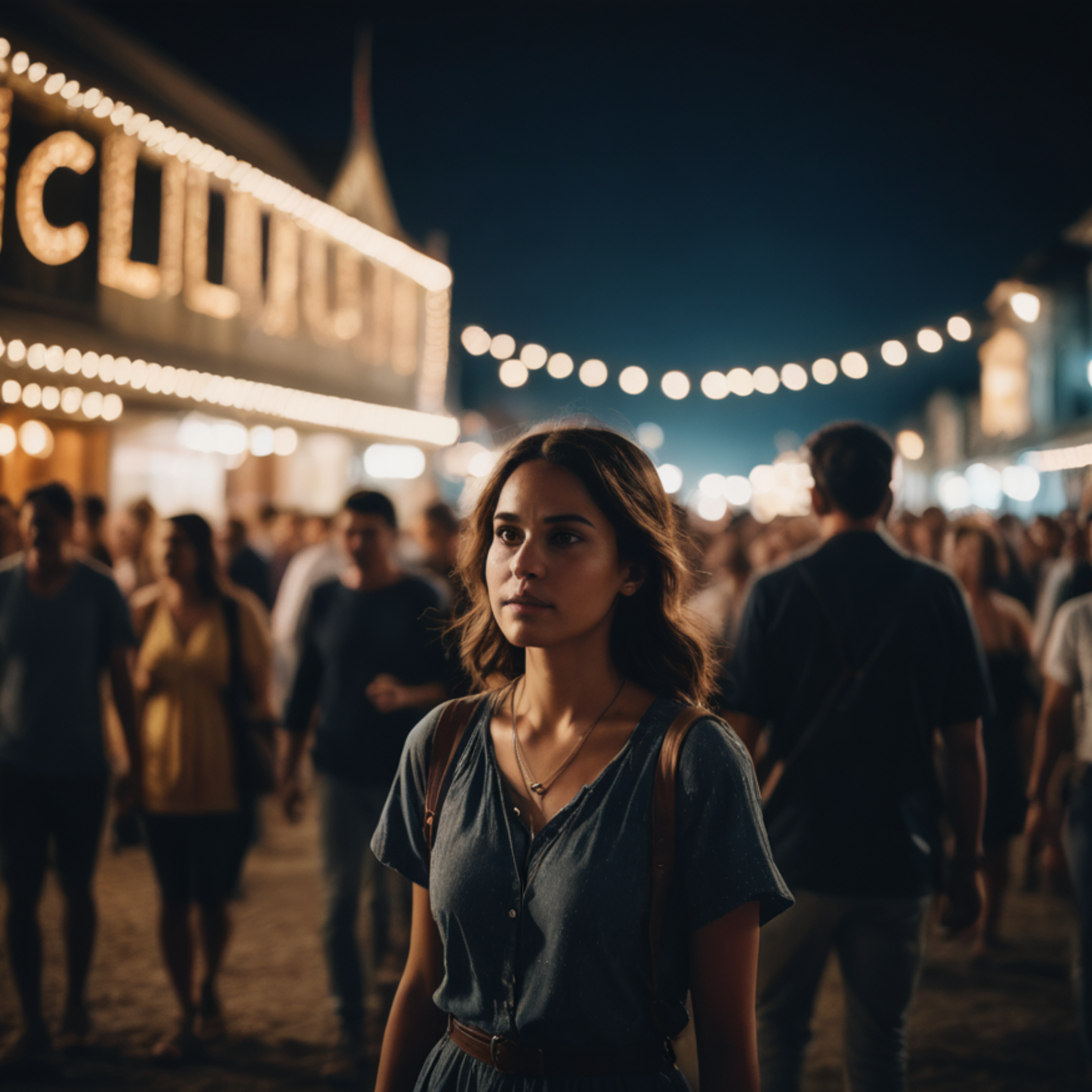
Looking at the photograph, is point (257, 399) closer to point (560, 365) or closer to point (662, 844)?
point (560, 365)

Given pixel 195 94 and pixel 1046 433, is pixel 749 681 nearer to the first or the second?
pixel 195 94

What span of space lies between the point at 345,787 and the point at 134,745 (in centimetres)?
101

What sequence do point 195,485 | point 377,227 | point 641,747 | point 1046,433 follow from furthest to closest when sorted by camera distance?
point 1046,433, point 377,227, point 195,485, point 641,747

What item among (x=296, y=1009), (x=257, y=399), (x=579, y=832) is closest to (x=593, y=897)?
(x=579, y=832)

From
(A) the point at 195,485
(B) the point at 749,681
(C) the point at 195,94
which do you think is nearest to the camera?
(B) the point at 749,681

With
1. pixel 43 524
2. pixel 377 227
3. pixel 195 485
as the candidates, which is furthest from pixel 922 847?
pixel 377 227

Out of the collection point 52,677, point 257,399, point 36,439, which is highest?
point 257,399

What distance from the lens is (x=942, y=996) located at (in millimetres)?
5102

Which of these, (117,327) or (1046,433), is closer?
(117,327)

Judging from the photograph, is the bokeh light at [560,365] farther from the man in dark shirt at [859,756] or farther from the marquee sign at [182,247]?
the man in dark shirt at [859,756]

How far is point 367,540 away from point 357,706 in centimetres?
72

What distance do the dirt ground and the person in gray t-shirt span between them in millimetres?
392

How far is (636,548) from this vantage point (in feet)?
6.42

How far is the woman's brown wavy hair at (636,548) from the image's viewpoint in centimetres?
190
